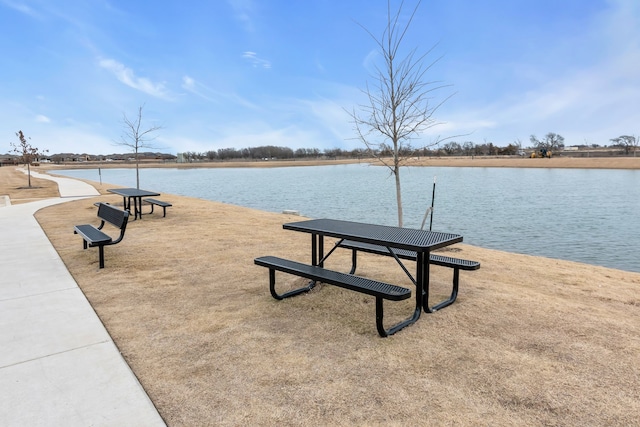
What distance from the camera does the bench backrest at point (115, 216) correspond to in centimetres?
588

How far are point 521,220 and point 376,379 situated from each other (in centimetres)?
1323

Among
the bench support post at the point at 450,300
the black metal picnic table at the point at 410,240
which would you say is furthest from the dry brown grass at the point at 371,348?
the black metal picnic table at the point at 410,240

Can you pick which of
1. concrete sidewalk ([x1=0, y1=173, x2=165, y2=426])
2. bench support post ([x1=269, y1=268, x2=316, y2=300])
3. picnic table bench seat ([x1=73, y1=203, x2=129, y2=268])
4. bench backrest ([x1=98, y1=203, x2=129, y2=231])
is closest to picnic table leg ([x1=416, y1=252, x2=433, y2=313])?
bench support post ([x1=269, y1=268, x2=316, y2=300])

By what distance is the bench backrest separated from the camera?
588 centimetres

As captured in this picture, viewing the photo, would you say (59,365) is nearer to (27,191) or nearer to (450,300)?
(450,300)

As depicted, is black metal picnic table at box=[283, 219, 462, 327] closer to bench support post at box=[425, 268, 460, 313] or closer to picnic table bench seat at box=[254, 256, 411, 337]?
bench support post at box=[425, 268, 460, 313]

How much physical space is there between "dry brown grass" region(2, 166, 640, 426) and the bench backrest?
0.70 meters

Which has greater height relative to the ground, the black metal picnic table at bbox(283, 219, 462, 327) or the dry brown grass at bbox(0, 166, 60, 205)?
the black metal picnic table at bbox(283, 219, 462, 327)

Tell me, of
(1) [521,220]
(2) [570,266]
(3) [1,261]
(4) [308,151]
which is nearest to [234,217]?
(3) [1,261]

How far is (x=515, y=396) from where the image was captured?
2.55 meters

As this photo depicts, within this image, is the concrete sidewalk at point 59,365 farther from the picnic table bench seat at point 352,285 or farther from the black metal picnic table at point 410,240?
the black metal picnic table at point 410,240

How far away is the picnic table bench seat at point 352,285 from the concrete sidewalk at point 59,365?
160cm

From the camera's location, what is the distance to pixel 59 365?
2984mm

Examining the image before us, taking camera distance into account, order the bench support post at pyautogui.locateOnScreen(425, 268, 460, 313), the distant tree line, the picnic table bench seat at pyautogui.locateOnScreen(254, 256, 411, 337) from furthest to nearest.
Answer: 1. the distant tree line
2. the bench support post at pyautogui.locateOnScreen(425, 268, 460, 313)
3. the picnic table bench seat at pyautogui.locateOnScreen(254, 256, 411, 337)
